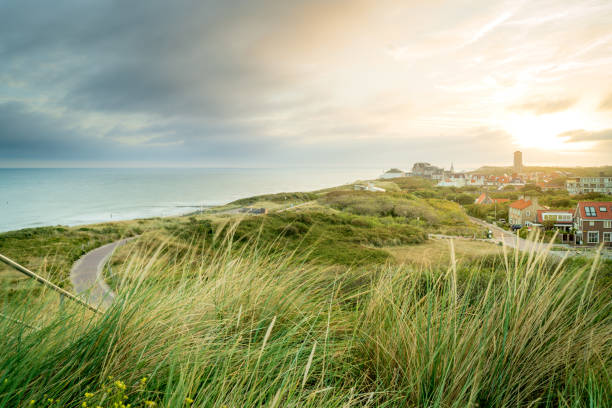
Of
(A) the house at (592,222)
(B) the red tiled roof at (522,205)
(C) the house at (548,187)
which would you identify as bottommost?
(A) the house at (592,222)

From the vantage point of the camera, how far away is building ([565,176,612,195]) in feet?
34.6

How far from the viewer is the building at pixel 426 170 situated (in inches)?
2559

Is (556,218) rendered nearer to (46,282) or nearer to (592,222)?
(592,222)

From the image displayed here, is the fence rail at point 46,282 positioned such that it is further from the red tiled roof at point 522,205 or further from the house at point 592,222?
the red tiled roof at point 522,205

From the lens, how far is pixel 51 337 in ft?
4.19

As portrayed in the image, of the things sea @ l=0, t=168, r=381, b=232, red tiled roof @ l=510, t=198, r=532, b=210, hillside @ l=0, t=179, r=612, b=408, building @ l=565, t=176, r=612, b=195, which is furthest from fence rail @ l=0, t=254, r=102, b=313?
sea @ l=0, t=168, r=381, b=232

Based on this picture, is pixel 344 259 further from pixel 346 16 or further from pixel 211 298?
pixel 211 298

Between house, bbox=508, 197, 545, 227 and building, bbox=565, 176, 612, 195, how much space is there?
276cm

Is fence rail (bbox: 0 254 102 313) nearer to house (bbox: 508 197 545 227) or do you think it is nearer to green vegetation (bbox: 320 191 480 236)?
house (bbox: 508 197 545 227)

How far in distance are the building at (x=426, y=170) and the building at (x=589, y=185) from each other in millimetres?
53976

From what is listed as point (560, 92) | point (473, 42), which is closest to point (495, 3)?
point (473, 42)

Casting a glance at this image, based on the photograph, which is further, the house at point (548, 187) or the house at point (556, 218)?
the house at point (548, 187)

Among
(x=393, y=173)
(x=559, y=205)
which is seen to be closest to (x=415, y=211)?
(x=559, y=205)

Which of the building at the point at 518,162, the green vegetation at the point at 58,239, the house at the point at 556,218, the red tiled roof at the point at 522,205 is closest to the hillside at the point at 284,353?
the house at the point at 556,218
